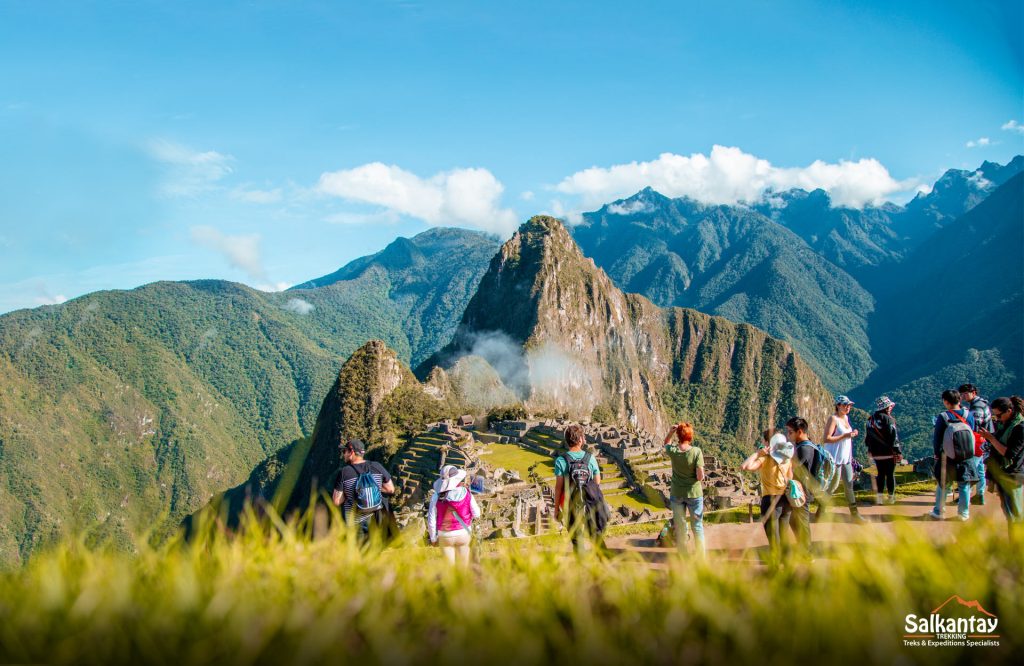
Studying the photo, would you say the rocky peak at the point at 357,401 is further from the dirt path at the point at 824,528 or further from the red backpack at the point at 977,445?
the red backpack at the point at 977,445

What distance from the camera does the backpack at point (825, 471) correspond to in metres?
8.91

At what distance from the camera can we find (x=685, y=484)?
9023 mm

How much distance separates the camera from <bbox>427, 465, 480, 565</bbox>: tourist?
7.75 metres

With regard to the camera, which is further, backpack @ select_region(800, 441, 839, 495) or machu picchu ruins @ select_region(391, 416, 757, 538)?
machu picchu ruins @ select_region(391, 416, 757, 538)

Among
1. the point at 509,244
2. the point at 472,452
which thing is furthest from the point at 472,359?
the point at 472,452

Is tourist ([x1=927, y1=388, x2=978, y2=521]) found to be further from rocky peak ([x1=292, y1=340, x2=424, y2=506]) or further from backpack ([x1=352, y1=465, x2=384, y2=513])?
rocky peak ([x1=292, y1=340, x2=424, y2=506])

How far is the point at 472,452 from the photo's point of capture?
174 ft

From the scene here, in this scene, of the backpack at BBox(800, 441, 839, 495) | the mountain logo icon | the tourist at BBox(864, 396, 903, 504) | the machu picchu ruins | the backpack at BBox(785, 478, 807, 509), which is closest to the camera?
the mountain logo icon

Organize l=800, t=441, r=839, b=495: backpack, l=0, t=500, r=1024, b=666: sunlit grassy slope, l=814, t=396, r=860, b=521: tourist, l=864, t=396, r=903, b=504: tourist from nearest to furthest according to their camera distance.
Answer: l=0, t=500, r=1024, b=666: sunlit grassy slope → l=800, t=441, r=839, b=495: backpack → l=814, t=396, r=860, b=521: tourist → l=864, t=396, r=903, b=504: tourist

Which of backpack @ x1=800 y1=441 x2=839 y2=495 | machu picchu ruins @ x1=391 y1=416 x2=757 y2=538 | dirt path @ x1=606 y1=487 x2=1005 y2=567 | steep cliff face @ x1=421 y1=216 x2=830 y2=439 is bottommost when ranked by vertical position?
machu picchu ruins @ x1=391 y1=416 x2=757 y2=538

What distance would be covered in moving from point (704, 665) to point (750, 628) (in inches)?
12.1

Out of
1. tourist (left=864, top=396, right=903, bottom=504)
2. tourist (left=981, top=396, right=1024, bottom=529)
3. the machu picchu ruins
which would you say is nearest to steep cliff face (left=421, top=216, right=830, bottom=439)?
the machu picchu ruins

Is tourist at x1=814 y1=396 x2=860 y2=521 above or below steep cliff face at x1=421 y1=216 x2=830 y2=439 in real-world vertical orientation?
below

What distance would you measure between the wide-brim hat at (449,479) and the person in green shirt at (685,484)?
129 inches
